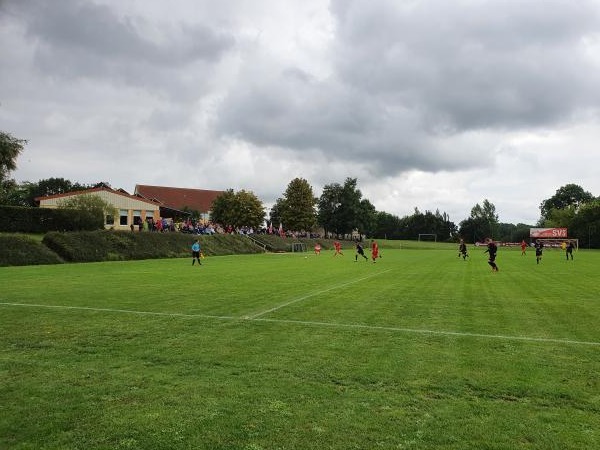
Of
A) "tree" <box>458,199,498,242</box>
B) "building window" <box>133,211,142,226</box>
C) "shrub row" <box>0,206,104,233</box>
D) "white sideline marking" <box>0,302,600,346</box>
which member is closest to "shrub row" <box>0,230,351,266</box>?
"shrub row" <box>0,206,104,233</box>

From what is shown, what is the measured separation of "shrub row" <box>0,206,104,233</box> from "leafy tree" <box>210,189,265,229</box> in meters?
40.8

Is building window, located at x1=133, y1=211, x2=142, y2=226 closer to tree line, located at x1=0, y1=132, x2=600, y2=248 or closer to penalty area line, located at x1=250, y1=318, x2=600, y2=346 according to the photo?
tree line, located at x1=0, y1=132, x2=600, y2=248

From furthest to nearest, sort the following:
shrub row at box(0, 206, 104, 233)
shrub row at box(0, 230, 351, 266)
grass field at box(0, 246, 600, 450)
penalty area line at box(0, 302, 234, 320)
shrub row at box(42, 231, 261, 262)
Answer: shrub row at box(0, 206, 104, 233), shrub row at box(42, 231, 261, 262), shrub row at box(0, 230, 351, 266), penalty area line at box(0, 302, 234, 320), grass field at box(0, 246, 600, 450)

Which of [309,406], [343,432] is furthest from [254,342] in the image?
[343,432]

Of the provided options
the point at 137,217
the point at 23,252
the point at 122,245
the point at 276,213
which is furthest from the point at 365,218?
the point at 23,252

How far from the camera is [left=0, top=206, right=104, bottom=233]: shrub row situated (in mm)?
37812

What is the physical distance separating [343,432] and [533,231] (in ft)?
358

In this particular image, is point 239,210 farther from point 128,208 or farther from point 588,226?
point 588,226

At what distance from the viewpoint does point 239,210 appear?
3265 inches

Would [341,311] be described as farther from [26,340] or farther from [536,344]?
[26,340]

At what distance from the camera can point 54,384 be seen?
229 inches

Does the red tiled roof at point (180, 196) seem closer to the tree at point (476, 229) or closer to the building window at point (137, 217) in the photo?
the building window at point (137, 217)

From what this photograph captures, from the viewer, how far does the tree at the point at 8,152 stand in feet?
129

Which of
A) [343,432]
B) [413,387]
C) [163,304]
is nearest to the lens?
[343,432]
